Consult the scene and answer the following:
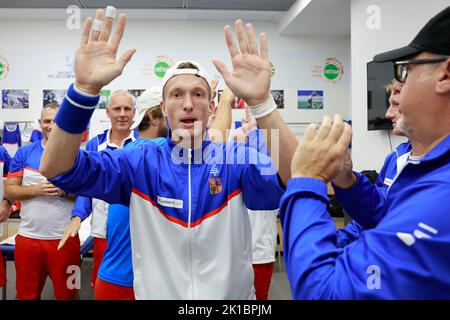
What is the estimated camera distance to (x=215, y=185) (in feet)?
4.20

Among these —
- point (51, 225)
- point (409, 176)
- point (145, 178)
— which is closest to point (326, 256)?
point (409, 176)

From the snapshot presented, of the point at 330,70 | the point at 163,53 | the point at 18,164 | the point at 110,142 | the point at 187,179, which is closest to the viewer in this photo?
the point at 187,179

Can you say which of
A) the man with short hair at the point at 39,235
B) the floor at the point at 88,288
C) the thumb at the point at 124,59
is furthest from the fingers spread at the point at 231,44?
the floor at the point at 88,288

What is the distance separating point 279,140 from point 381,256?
52 centimetres

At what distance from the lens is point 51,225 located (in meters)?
2.72

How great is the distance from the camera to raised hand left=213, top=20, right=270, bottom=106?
1137mm

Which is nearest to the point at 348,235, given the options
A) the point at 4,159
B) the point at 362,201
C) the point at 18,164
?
the point at 362,201

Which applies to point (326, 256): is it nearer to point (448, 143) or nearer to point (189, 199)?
point (448, 143)

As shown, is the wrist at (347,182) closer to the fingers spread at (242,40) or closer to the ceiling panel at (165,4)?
the fingers spread at (242,40)

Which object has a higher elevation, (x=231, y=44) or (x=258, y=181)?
(x=231, y=44)

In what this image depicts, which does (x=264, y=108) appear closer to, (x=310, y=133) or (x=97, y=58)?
(x=310, y=133)

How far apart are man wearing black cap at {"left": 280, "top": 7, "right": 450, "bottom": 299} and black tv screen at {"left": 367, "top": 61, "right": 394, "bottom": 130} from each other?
3.01 m

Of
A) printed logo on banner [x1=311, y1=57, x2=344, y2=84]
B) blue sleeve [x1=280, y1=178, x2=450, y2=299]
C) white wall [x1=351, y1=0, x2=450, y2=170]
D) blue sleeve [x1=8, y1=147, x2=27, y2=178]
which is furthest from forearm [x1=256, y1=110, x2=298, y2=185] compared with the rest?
printed logo on banner [x1=311, y1=57, x2=344, y2=84]

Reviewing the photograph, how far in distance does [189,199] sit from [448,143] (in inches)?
29.7
